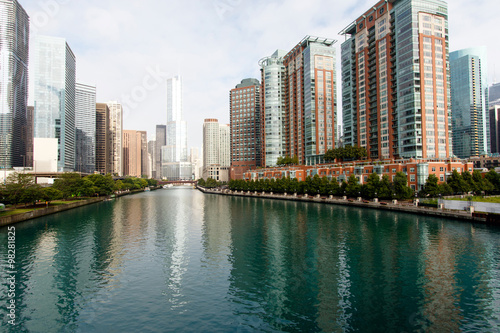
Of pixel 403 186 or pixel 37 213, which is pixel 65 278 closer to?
pixel 37 213

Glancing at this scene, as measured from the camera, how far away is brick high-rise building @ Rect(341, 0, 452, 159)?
358ft

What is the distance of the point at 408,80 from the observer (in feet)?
364

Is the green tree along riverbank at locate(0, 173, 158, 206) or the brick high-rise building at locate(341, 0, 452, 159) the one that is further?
the brick high-rise building at locate(341, 0, 452, 159)

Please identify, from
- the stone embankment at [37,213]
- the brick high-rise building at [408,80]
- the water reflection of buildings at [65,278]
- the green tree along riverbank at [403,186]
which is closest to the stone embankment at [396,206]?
the green tree along riverbank at [403,186]

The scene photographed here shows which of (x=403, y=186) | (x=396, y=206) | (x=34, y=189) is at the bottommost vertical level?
(x=396, y=206)

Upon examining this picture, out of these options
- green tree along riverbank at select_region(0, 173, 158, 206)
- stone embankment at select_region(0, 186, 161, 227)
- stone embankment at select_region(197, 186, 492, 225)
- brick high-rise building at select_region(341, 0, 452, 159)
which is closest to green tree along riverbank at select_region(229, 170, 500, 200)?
stone embankment at select_region(197, 186, 492, 225)

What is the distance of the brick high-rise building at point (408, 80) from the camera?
109125 millimetres

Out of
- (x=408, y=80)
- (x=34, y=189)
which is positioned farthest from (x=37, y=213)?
(x=408, y=80)

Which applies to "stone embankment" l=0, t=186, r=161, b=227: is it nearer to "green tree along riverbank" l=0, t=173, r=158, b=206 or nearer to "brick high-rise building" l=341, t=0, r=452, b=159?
"green tree along riverbank" l=0, t=173, r=158, b=206

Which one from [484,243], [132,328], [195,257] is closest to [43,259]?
[195,257]

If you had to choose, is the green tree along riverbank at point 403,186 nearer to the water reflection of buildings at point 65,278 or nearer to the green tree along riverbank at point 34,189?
the water reflection of buildings at point 65,278

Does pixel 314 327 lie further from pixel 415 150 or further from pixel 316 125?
pixel 316 125

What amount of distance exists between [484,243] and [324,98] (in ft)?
449

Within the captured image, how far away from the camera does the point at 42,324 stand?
2369cm
